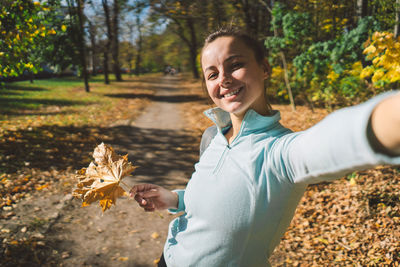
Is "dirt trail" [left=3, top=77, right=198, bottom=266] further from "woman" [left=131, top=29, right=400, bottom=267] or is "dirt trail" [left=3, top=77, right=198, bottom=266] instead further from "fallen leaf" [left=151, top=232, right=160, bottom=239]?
"woman" [left=131, top=29, right=400, bottom=267]

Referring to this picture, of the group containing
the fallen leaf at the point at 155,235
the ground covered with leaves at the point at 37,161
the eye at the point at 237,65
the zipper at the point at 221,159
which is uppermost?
the eye at the point at 237,65

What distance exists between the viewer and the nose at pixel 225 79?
117cm

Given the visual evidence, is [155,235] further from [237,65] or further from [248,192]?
[237,65]

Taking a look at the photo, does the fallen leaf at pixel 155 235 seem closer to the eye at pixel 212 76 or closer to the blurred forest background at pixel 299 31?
the blurred forest background at pixel 299 31

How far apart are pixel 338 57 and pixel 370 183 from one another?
11.0 feet

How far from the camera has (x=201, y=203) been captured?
1.18m

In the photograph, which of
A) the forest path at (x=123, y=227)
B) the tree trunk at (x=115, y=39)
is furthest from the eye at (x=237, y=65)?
the tree trunk at (x=115, y=39)

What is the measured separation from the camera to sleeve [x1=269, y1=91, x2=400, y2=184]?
21.6 inches

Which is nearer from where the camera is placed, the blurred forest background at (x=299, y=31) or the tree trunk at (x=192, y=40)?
the blurred forest background at (x=299, y=31)

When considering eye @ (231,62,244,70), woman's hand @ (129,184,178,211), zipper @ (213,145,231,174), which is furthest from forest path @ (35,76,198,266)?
eye @ (231,62,244,70)

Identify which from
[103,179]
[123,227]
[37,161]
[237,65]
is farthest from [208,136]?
[37,161]

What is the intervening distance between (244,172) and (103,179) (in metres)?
0.77

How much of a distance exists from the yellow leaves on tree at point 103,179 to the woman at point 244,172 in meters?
0.13

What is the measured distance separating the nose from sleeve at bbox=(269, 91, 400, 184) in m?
0.48
